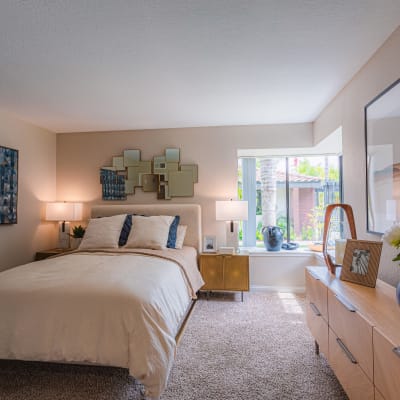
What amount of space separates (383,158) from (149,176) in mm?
3048

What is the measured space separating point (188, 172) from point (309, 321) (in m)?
2.54

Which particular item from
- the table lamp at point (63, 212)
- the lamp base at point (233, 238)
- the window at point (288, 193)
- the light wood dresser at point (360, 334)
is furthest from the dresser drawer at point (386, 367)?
the table lamp at point (63, 212)

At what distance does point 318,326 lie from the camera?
1991 mm

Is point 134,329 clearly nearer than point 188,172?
Yes

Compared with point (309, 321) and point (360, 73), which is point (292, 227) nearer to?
point (309, 321)

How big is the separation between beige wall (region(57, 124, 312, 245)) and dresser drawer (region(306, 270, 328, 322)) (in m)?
1.88

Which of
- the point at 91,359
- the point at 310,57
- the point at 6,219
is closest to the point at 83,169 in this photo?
the point at 6,219

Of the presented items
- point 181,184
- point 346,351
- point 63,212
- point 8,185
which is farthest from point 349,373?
point 8,185

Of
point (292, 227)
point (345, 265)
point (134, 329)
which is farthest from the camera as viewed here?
point (292, 227)

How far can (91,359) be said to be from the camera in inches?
66.1

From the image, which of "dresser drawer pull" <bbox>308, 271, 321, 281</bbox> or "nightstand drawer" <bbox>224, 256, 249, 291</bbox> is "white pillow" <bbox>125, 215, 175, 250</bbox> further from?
"dresser drawer pull" <bbox>308, 271, 321, 281</bbox>

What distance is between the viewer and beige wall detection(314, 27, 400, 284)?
6.16ft

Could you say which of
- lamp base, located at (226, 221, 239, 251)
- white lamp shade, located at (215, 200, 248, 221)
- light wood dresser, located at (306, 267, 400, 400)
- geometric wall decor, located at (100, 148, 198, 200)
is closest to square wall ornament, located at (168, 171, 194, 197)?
geometric wall decor, located at (100, 148, 198, 200)

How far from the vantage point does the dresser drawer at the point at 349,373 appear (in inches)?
49.4
